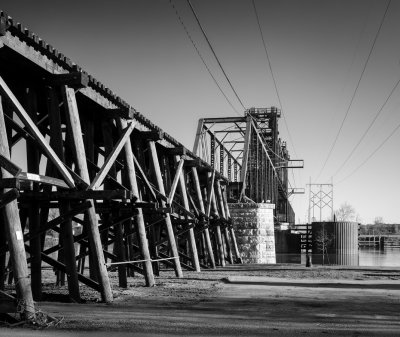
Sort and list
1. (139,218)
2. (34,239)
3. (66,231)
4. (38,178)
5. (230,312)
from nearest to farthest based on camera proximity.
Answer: (38,178) → (230,312) → (66,231) → (34,239) → (139,218)

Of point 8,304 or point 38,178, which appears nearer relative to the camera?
point 8,304

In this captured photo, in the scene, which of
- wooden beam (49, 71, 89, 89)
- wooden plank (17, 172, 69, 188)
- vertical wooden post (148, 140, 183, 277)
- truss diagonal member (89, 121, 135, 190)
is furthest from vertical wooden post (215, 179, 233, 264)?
wooden plank (17, 172, 69, 188)

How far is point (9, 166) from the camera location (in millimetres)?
5109

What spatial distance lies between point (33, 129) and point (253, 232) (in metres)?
17.7

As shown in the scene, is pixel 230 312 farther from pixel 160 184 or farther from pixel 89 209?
pixel 160 184

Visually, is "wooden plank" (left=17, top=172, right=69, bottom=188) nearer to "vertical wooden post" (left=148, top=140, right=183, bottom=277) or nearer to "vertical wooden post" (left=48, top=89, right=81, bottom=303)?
"vertical wooden post" (left=48, top=89, right=81, bottom=303)

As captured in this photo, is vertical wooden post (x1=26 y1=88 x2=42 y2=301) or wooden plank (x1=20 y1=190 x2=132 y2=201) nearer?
A: wooden plank (x1=20 y1=190 x2=132 y2=201)

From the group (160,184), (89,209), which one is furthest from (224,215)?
(89,209)

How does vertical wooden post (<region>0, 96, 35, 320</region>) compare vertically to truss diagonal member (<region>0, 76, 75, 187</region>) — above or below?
below

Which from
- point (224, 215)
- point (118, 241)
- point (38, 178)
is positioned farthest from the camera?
point (224, 215)

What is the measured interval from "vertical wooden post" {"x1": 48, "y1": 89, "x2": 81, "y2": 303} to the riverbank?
0.28 m

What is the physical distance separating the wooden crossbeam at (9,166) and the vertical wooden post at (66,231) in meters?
1.85

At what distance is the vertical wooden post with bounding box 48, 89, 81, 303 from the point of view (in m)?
6.74

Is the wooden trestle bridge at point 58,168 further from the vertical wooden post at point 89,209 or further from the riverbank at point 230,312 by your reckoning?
the riverbank at point 230,312
